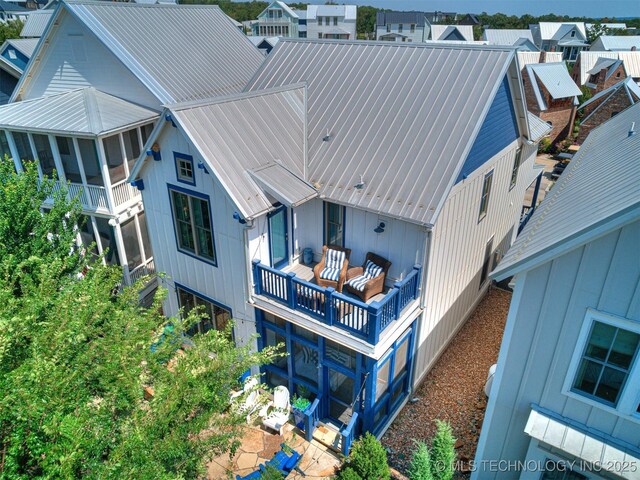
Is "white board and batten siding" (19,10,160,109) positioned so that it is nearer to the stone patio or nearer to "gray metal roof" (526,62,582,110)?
the stone patio

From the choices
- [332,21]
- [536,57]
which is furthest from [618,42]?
[332,21]

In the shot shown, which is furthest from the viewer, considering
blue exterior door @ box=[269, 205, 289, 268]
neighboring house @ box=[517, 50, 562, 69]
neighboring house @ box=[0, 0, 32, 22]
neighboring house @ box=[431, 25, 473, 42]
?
neighboring house @ box=[0, 0, 32, 22]

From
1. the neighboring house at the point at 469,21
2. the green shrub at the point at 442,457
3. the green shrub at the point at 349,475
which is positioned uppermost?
the neighboring house at the point at 469,21

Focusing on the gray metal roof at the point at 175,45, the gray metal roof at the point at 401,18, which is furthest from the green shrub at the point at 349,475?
the gray metal roof at the point at 401,18

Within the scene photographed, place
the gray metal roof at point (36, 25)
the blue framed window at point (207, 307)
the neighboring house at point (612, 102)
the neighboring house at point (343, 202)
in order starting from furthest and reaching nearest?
the gray metal roof at point (36, 25) < the neighboring house at point (612, 102) < the blue framed window at point (207, 307) < the neighboring house at point (343, 202)

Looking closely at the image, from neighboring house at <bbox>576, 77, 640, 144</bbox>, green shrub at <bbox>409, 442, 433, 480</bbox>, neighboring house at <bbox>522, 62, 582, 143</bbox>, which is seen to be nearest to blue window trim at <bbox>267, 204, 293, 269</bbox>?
green shrub at <bbox>409, 442, 433, 480</bbox>

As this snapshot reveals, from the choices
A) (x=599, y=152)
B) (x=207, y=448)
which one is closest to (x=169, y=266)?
(x=207, y=448)

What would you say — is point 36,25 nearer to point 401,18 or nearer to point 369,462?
point 401,18

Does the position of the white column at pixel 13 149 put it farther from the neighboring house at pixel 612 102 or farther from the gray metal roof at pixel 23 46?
the neighboring house at pixel 612 102
